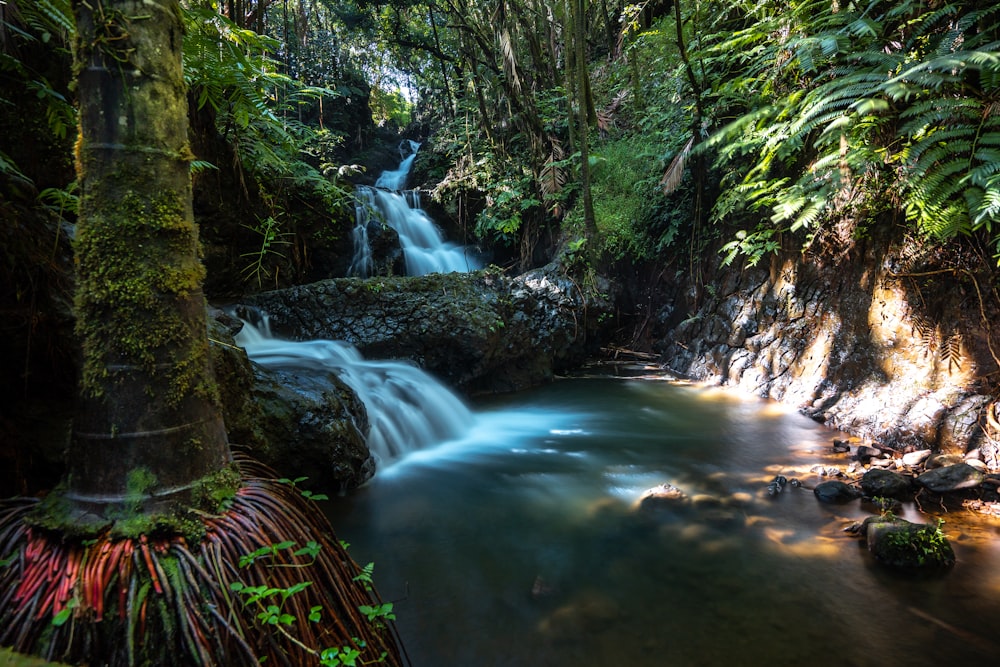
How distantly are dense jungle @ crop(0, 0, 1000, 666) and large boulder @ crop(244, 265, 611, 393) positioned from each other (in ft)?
0.19

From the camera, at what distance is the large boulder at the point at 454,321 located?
6816mm

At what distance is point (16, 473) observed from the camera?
206 centimetres

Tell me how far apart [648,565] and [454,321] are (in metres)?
4.71

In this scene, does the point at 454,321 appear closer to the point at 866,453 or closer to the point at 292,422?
the point at 292,422

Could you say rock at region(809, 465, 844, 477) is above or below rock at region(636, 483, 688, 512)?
above

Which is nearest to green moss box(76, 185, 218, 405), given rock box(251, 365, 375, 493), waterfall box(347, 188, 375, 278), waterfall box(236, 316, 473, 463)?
rock box(251, 365, 375, 493)

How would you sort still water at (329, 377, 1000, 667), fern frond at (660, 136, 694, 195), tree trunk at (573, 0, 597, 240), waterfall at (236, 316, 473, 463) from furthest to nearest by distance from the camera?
tree trunk at (573, 0, 597, 240) < fern frond at (660, 136, 694, 195) < waterfall at (236, 316, 473, 463) < still water at (329, 377, 1000, 667)

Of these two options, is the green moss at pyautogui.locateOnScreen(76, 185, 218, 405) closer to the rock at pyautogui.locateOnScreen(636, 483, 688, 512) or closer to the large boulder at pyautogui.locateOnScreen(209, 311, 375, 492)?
the large boulder at pyautogui.locateOnScreen(209, 311, 375, 492)

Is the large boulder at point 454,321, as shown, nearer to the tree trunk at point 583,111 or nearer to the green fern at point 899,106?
the tree trunk at point 583,111

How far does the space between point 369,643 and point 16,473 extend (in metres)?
1.71

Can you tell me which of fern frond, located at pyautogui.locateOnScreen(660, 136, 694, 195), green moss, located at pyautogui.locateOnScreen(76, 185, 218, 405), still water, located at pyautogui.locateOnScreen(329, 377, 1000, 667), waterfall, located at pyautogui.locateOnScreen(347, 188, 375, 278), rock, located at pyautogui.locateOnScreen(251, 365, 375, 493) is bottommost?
still water, located at pyautogui.locateOnScreen(329, 377, 1000, 667)

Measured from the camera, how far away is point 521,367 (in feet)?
26.6

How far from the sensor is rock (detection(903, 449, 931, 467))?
411 centimetres

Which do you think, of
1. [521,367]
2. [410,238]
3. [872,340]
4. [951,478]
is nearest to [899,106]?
[872,340]
